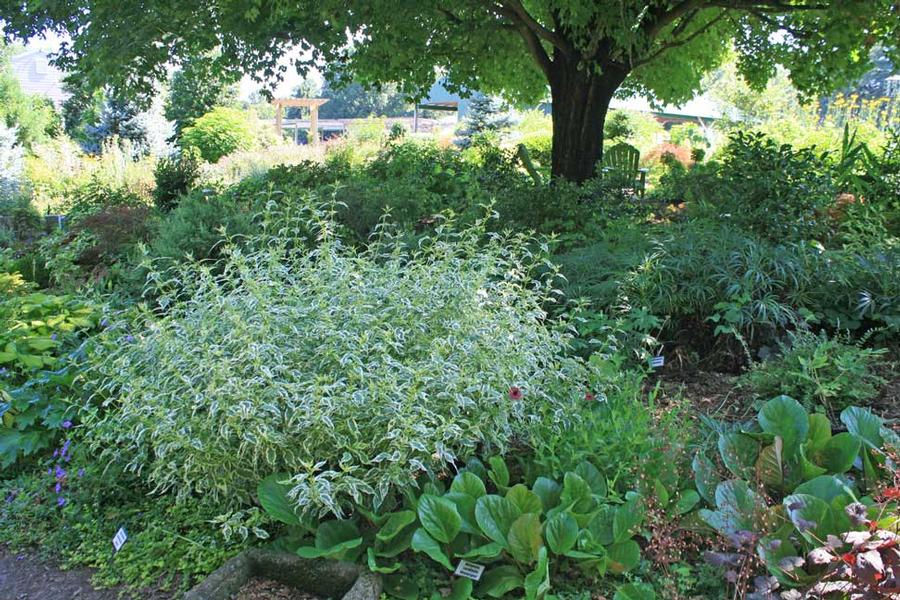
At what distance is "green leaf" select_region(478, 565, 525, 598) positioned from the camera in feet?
7.97

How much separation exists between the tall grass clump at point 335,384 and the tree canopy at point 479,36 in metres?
4.61

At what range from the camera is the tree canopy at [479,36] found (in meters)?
7.62

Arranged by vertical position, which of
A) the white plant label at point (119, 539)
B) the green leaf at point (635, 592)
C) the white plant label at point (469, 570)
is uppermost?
the green leaf at point (635, 592)

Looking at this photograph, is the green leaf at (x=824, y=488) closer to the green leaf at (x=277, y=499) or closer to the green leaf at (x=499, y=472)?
the green leaf at (x=499, y=472)

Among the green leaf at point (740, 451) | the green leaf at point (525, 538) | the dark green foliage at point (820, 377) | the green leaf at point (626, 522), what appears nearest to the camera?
the green leaf at point (525, 538)

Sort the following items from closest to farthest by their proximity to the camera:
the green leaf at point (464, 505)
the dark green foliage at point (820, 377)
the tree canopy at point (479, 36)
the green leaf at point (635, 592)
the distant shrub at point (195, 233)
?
1. the green leaf at point (635, 592)
2. the green leaf at point (464, 505)
3. the dark green foliage at point (820, 377)
4. the distant shrub at point (195, 233)
5. the tree canopy at point (479, 36)

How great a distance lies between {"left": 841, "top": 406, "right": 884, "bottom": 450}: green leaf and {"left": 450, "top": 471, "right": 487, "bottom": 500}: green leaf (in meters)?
1.57

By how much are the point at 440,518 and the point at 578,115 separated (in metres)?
6.66

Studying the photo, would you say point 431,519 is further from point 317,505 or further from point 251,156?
point 251,156

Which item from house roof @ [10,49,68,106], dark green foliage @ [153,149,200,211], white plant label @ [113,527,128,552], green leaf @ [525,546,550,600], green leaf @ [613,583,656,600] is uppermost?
house roof @ [10,49,68,106]

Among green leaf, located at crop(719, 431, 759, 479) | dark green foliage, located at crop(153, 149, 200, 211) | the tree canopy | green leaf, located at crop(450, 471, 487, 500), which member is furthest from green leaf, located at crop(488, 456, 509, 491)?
dark green foliage, located at crop(153, 149, 200, 211)

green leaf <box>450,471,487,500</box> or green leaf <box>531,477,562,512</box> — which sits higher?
green leaf <box>450,471,487,500</box>

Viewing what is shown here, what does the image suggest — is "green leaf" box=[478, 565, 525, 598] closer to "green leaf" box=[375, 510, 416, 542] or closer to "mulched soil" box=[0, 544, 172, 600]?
"green leaf" box=[375, 510, 416, 542]

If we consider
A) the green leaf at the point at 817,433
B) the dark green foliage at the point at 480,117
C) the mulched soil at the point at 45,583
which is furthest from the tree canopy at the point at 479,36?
the dark green foliage at the point at 480,117
